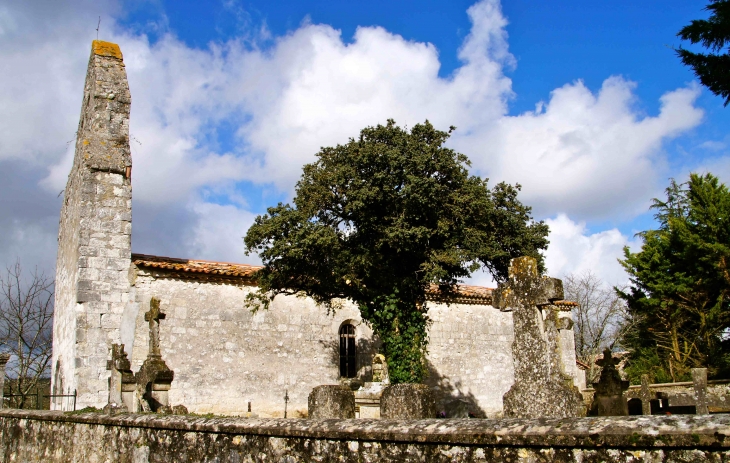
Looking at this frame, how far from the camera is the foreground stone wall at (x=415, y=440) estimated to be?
291cm

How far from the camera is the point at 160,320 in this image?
627 inches

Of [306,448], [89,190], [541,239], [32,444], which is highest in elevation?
[89,190]

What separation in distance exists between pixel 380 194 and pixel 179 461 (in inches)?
433

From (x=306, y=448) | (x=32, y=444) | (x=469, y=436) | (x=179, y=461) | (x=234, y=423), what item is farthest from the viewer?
(x=32, y=444)

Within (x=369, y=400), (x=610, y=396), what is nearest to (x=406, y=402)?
(x=369, y=400)

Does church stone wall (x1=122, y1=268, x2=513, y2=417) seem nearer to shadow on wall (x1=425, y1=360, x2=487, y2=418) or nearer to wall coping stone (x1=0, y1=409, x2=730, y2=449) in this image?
shadow on wall (x1=425, y1=360, x2=487, y2=418)

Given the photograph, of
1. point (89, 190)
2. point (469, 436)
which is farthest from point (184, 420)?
point (89, 190)

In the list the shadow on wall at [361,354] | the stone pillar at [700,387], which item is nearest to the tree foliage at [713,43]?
the stone pillar at [700,387]

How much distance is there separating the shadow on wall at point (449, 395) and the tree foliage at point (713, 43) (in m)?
13.5

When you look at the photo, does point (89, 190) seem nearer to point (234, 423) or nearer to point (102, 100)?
point (102, 100)

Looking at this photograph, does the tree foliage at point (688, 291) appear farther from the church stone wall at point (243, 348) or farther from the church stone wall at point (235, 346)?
the church stone wall at point (235, 346)

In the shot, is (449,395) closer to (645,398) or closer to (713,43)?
(645,398)

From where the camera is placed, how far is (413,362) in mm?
16844

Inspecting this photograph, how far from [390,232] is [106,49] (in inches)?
434
